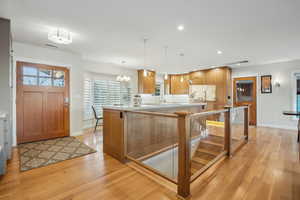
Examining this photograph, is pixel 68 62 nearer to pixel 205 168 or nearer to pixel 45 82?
pixel 45 82

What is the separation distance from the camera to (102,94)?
5668 mm

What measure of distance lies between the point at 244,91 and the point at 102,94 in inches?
238

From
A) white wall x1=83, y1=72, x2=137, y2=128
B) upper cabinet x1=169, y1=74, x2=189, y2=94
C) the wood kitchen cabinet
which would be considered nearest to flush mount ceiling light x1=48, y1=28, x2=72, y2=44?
white wall x1=83, y1=72, x2=137, y2=128

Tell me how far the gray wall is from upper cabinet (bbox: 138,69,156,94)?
459 centimetres

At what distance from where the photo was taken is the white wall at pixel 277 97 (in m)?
5.06

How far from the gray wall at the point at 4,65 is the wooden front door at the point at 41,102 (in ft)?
3.71

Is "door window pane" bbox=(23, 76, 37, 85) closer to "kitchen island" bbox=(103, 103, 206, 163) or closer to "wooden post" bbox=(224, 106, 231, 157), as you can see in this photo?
"kitchen island" bbox=(103, 103, 206, 163)

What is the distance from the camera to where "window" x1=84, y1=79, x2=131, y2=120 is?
530cm

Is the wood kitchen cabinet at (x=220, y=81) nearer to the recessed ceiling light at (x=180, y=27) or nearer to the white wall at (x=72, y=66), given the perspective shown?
the recessed ceiling light at (x=180, y=27)

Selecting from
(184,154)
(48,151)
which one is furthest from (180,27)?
(48,151)

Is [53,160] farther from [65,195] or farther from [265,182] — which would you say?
[265,182]

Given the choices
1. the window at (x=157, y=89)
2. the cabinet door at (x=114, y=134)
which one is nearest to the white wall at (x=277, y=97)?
the window at (x=157, y=89)

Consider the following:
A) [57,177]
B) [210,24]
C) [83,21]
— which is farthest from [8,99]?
[210,24]

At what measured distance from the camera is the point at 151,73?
23.2ft
